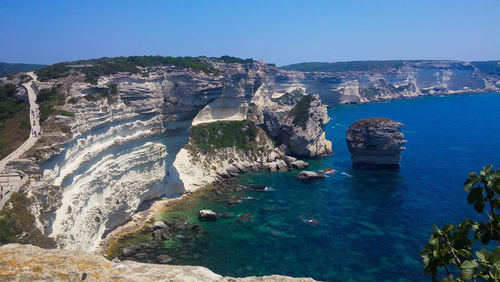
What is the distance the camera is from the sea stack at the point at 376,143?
59.0m

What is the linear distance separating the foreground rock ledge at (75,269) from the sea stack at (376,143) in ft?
181

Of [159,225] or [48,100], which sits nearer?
[48,100]

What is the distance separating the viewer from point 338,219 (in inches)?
1591

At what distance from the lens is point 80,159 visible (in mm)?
32906

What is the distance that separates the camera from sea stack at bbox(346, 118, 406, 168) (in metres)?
59.0

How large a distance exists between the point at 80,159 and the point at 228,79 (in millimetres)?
47424

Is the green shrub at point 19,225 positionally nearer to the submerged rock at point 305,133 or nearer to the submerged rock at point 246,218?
the submerged rock at point 246,218

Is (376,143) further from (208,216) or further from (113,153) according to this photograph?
(113,153)

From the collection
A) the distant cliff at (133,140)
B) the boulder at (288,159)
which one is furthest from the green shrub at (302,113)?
the boulder at (288,159)

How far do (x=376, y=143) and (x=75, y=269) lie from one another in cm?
5872

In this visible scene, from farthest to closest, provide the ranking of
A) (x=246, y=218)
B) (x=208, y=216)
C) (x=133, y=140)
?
(x=133, y=140)
(x=246, y=218)
(x=208, y=216)

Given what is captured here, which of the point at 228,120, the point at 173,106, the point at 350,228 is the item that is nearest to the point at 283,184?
the point at 350,228

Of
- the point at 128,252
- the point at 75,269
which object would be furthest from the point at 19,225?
the point at 75,269

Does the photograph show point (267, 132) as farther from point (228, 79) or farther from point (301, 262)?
point (301, 262)
